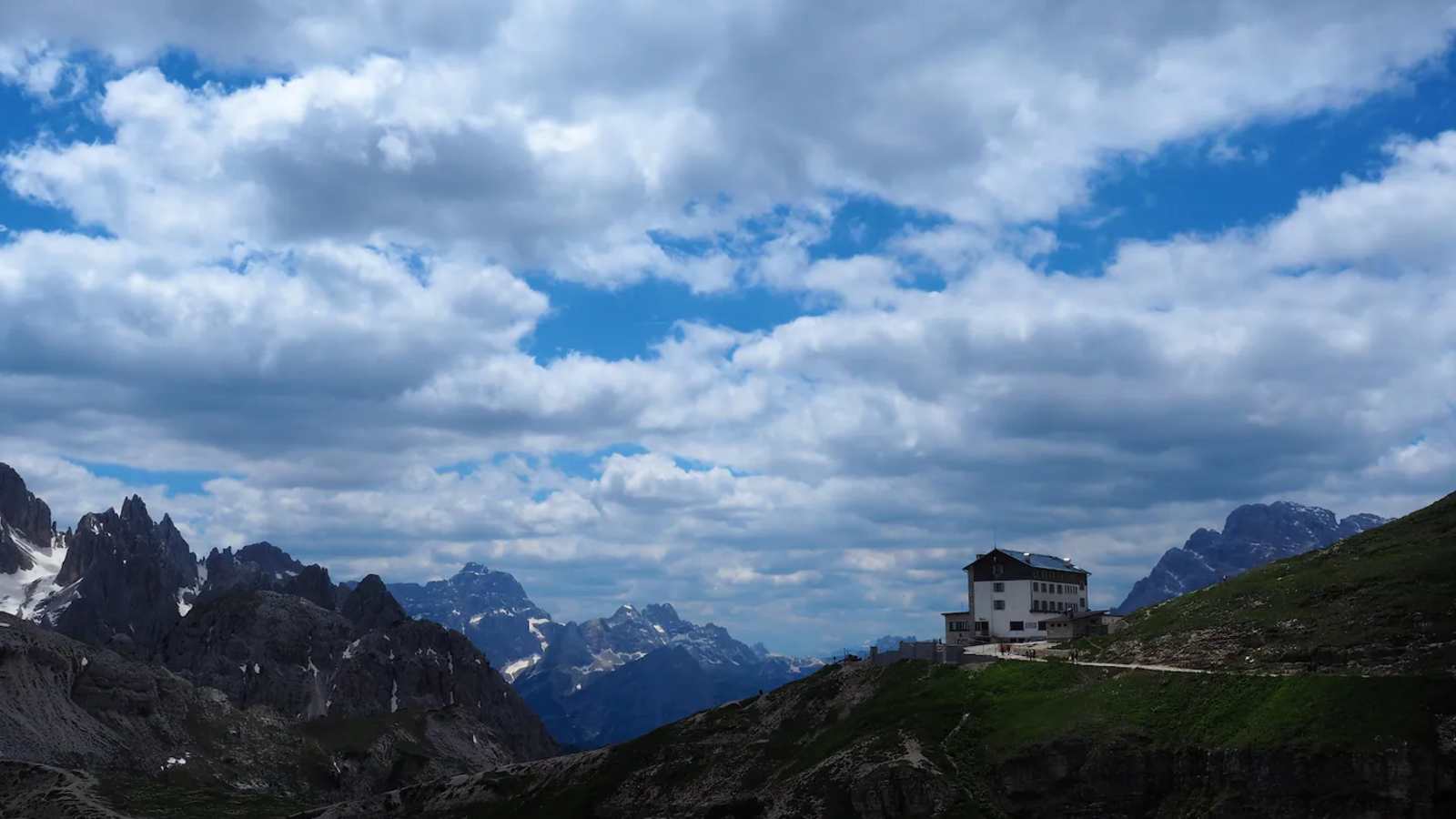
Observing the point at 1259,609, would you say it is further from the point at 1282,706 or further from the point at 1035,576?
the point at 1035,576

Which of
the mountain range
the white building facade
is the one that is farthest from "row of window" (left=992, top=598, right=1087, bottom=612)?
the mountain range

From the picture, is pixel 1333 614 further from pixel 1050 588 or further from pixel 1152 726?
pixel 1050 588

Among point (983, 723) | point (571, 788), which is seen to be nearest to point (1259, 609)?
point (983, 723)

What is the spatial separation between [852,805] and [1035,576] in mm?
61565

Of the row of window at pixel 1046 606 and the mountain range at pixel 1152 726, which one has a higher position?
the row of window at pixel 1046 606

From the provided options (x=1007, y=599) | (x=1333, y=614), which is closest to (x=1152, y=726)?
(x=1333, y=614)

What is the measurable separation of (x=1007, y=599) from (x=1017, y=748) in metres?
54.5

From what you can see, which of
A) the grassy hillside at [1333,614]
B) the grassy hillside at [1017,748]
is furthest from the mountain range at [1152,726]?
the grassy hillside at [1333,614]

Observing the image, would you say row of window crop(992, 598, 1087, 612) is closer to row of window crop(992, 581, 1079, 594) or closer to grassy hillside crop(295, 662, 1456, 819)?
row of window crop(992, 581, 1079, 594)

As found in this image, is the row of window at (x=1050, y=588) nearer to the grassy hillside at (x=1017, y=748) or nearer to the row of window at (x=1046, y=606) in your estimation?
the row of window at (x=1046, y=606)

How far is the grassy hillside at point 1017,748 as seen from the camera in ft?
309

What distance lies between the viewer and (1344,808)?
297ft

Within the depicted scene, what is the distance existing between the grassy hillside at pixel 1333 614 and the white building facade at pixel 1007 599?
627 inches

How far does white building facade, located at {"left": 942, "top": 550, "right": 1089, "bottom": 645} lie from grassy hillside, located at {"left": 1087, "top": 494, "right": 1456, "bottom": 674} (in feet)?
52.3
